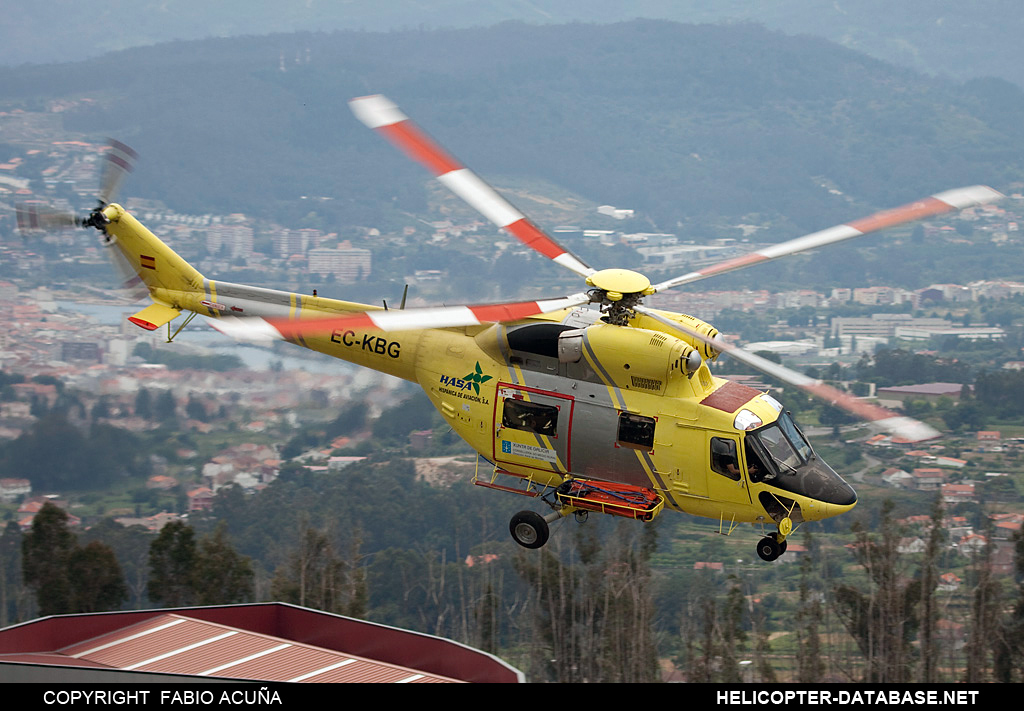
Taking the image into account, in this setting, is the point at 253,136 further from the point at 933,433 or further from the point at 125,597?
the point at 933,433

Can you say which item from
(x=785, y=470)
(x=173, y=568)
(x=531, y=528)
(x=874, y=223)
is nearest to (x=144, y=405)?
(x=173, y=568)

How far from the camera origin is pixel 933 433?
426 inches

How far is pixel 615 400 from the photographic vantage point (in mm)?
14883

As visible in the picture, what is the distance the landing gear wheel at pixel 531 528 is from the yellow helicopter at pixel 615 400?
0.02 meters

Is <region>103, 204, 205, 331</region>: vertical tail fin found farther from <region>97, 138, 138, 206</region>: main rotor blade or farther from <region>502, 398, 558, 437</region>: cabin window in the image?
<region>502, 398, 558, 437</region>: cabin window

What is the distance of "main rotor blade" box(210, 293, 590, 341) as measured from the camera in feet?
39.0

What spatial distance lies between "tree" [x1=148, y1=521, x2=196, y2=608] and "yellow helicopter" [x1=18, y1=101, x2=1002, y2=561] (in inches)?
1120

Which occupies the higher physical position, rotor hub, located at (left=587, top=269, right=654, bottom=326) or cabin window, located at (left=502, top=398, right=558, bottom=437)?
rotor hub, located at (left=587, top=269, right=654, bottom=326)

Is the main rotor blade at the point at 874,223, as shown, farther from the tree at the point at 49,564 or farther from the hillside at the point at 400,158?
the hillside at the point at 400,158

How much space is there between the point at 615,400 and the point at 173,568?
3092cm

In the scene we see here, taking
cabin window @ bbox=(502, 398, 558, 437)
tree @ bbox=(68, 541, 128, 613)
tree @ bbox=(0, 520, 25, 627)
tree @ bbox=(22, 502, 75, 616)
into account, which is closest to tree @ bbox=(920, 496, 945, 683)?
cabin window @ bbox=(502, 398, 558, 437)

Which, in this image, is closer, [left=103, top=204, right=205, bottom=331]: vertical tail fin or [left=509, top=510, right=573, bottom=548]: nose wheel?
[left=509, top=510, right=573, bottom=548]: nose wheel

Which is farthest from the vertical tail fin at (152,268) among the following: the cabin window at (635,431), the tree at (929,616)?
the tree at (929,616)

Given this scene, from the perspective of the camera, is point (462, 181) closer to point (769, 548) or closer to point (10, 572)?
point (769, 548)
